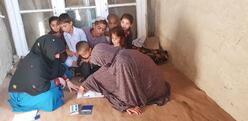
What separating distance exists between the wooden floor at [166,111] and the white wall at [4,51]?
17.6 inches

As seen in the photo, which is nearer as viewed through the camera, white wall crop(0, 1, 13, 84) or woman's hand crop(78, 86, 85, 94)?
woman's hand crop(78, 86, 85, 94)

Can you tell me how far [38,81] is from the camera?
246cm

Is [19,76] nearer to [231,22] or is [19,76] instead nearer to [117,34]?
[117,34]

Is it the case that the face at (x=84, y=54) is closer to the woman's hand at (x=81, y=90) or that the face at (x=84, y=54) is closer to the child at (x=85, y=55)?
the child at (x=85, y=55)

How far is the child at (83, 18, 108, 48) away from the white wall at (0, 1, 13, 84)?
0.96 metres

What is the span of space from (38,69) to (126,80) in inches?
31.3

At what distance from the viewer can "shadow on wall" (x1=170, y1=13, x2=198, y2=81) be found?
2.82 metres

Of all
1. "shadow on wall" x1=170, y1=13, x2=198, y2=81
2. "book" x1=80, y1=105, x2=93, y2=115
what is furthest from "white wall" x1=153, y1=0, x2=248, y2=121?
"book" x1=80, y1=105, x2=93, y2=115

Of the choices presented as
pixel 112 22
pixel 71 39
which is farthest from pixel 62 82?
pixel 112 22

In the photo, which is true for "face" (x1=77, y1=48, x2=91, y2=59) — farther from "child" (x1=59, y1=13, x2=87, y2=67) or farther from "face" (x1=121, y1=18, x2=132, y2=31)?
"face" (x1=121, y1=18, x2=132, y2=31)

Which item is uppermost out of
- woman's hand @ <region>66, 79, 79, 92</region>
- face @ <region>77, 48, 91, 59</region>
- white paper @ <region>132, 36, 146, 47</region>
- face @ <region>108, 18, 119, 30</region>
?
face @ <region>108, 18, 119, 30</region>

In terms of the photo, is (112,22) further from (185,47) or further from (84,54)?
(185,47)

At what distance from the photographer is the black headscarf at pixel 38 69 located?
8.10 ft

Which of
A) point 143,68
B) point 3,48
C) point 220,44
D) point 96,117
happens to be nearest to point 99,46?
point 143,68
